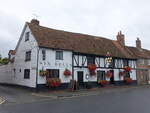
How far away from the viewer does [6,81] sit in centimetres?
3098

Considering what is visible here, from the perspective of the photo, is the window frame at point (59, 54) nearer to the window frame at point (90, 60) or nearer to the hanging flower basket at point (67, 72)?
the hanging flower basket at point (67, 72)

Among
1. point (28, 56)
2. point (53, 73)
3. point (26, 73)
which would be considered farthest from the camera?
point (28, 56)

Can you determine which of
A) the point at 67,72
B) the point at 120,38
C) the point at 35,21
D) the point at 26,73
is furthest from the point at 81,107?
the point at 120,38

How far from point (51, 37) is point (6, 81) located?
13962 mm

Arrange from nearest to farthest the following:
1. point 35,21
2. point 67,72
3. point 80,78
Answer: point 67,72, point 80,78, point 35,21

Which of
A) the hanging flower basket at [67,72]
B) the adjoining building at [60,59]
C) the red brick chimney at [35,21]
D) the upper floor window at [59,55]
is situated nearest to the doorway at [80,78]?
the adjoining building at [60,59]

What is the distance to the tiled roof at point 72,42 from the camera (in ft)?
74.6

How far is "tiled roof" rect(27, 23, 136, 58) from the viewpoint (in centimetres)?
2273

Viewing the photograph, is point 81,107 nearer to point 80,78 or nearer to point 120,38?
point 80,78

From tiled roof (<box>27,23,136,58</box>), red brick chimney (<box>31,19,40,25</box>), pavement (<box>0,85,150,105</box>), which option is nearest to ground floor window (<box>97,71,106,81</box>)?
tiled roof (<box>27,23,136,58</box>)

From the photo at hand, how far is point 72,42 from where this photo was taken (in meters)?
25.9

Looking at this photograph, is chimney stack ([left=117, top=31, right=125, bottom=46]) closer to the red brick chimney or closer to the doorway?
the doorway

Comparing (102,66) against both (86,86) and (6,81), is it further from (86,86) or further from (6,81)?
(6,81)

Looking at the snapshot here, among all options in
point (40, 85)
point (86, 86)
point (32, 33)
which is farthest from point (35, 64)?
point (86, 86)
